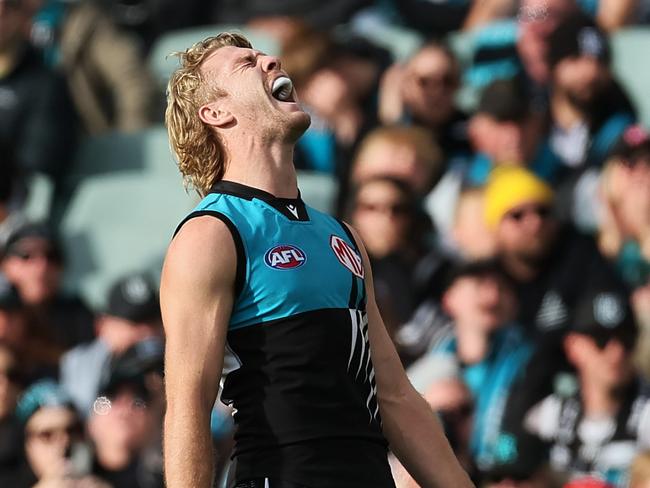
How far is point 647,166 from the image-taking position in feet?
23.9

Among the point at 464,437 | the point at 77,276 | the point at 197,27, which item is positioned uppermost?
the point at 197,27

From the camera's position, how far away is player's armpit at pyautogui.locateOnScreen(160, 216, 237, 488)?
3.38 meters

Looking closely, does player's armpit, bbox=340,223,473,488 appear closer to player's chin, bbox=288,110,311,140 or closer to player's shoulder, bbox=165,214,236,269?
player's chin, bbox=288,110,311,140

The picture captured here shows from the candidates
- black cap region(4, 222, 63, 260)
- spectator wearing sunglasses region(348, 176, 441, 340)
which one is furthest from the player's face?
black cap region(4, 222, 63, 260)

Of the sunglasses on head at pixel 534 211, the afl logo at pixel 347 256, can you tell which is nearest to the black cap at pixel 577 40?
the sunglasses on head at pixel 534 211

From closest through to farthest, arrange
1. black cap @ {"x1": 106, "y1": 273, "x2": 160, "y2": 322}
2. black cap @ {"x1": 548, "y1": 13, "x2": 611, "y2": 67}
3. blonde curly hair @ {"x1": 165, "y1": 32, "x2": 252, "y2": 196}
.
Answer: blonde curly hair @ {"x1": 165, "y1": 32, "x2": 252, "y2": 196} < black cap @ {"x1": 106, "y1": 273, "x2": 160, "y2": 322} < black cap @ {"x1": 548, "y1": 13, "x2": 611, "y2": 67}

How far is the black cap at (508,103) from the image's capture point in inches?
314

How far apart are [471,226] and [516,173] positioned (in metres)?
0.42

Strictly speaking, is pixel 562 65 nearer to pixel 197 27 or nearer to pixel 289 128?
pixel 197 27

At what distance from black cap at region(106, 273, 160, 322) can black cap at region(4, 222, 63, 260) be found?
2.24ft

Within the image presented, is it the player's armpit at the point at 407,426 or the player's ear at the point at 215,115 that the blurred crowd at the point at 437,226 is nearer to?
the player's armpit at the point at 407,426

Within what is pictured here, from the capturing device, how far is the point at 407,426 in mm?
3887

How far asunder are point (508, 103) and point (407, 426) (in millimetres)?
4331

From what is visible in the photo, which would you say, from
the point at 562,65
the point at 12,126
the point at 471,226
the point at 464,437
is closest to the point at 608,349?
the point at 464,437
